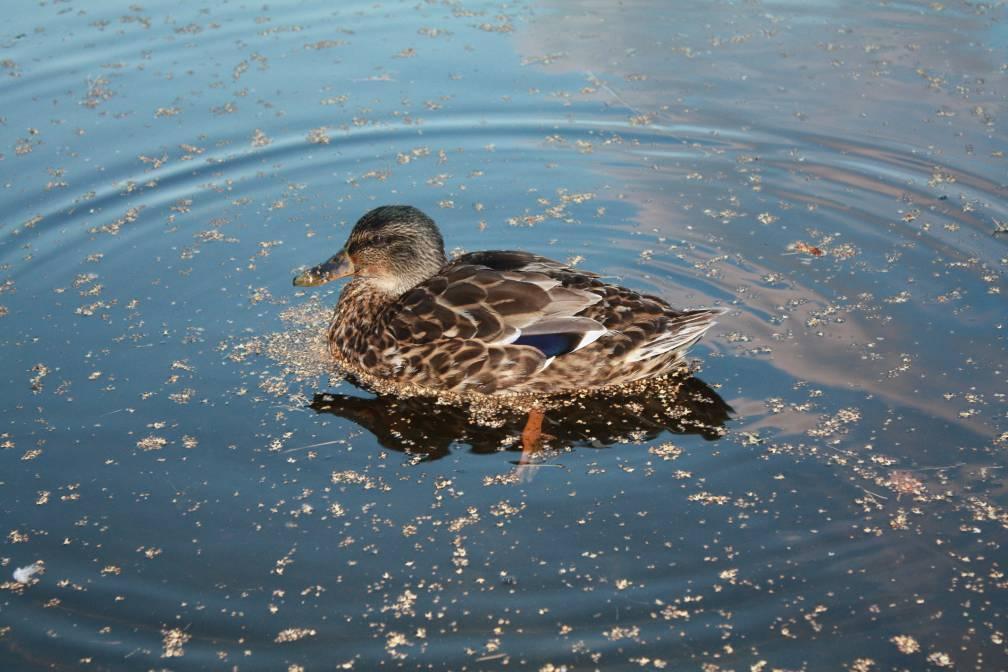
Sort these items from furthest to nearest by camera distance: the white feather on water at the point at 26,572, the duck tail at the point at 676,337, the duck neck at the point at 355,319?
the duck neck at the point at 355,319
the duck tail at the point at 676,337
the white feather on water at the point at 26,572

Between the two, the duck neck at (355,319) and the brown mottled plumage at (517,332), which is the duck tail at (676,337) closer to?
the brown mottled plumage at (517,332)

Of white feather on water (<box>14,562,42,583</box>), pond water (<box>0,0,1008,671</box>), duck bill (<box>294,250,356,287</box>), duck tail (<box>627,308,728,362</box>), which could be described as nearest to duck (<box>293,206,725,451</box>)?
duck tail (<box>627,308,728,362</box>)

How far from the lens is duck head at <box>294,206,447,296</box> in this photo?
19.4 feet

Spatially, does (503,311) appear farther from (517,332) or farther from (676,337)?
(676,337)

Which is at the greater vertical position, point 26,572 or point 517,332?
point 517,332

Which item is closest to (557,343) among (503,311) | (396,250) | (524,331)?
(524,331)

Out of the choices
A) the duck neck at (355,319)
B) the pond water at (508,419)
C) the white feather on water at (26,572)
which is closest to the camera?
the pond water at (508,419)

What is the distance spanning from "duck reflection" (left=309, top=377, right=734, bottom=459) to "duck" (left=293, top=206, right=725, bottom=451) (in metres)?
0.10

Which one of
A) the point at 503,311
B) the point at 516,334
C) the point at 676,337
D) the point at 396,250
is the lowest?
the point at 676,337

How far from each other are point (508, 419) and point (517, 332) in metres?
0.40

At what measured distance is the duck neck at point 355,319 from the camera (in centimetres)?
568

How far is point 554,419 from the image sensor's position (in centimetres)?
523

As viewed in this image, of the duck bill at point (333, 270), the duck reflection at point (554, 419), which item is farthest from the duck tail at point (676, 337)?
the duck bill at point (333, 270)

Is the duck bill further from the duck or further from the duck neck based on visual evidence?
the duck
